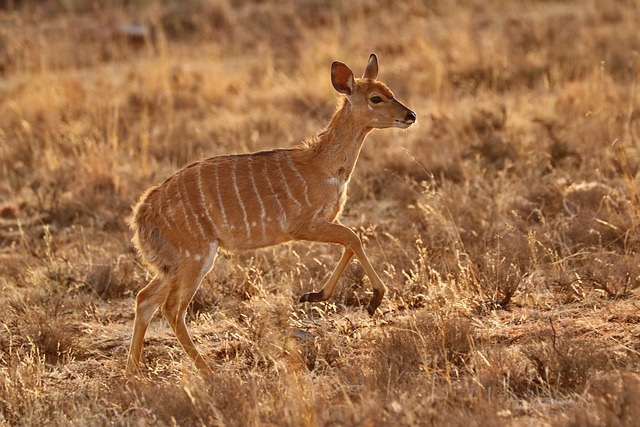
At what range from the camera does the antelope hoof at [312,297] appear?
784 centimetres

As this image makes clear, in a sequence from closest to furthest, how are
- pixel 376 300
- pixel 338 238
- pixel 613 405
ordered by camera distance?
pixel 613 405 → pixel 376 300 → pixel 338 238

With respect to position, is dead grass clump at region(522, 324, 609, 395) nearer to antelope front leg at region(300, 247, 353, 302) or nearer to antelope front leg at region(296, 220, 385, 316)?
antelope front leg at region(296, 220, 385, 316)

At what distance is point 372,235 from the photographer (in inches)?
394

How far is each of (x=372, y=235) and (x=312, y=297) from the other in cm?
227

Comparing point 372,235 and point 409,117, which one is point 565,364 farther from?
point 372,235

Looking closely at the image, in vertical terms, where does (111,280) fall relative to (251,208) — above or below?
below

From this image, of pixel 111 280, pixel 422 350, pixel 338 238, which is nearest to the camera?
pixel 422 350

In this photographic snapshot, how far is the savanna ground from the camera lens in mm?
6215

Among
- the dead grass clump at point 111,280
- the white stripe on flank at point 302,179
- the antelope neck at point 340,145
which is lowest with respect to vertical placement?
the dead grass clump at point 111,280

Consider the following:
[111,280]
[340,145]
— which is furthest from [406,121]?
[111,280]

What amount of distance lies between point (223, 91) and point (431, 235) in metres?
7.30

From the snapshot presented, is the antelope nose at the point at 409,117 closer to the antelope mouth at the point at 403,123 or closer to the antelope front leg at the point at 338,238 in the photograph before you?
the antelope mouth at the point at 403,123

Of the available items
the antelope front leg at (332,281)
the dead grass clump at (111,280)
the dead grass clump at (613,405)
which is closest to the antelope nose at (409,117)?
the antelope front leg at (332,281)

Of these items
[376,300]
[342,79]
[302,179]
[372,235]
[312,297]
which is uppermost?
[342,79]
